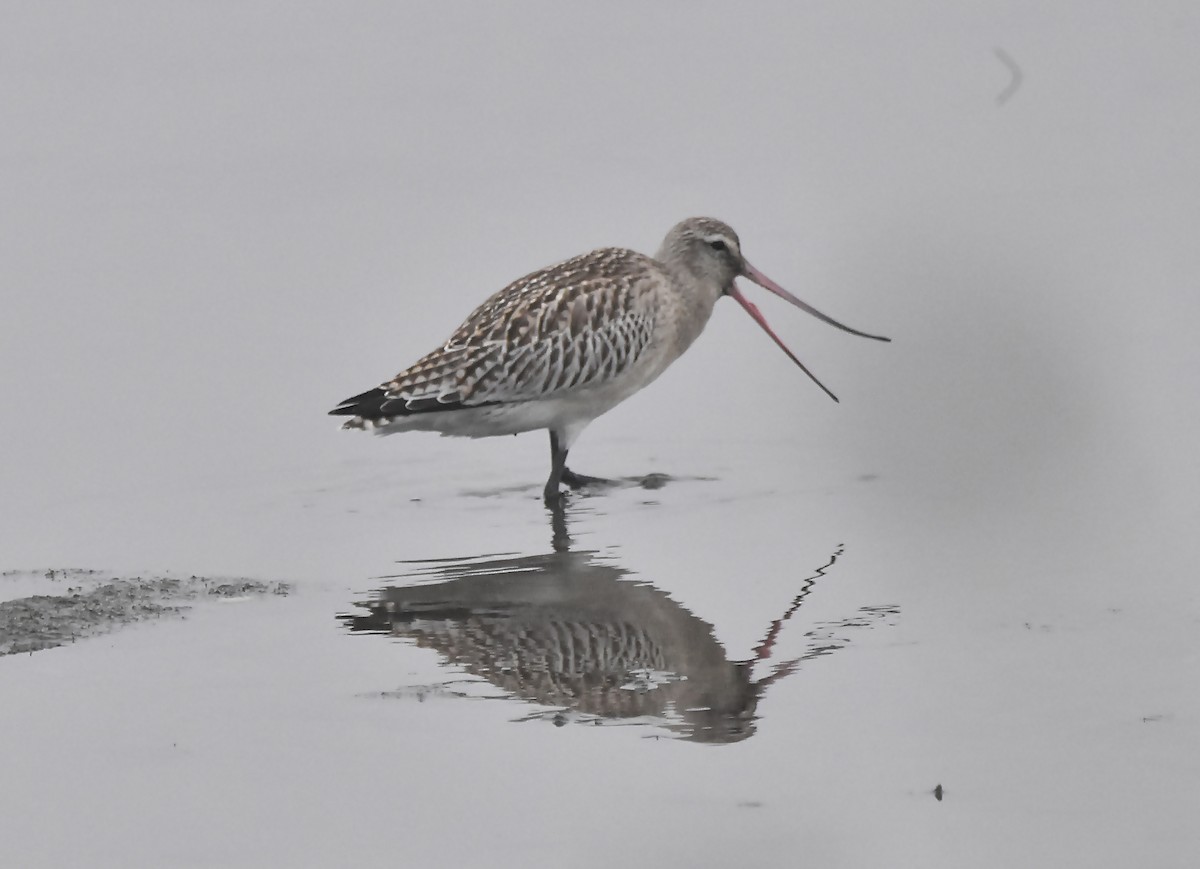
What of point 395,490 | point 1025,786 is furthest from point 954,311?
point 1025,786

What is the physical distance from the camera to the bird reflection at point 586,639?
5.91m

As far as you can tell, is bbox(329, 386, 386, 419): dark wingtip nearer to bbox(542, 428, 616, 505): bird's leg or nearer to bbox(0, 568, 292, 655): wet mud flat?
bbox(542, 428, 616, 505): bird's leg

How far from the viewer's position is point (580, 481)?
8984mm

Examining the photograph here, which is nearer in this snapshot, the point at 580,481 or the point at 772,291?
the point at 580,481

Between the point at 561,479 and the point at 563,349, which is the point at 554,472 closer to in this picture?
the point at 561,479

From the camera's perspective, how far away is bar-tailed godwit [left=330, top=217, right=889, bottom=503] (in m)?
8.98

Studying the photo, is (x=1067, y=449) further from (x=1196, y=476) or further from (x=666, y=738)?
(x=666, y=738)

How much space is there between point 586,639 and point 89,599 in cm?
190

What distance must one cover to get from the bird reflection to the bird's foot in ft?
4.07

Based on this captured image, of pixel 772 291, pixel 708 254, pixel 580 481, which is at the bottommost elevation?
pixel 580 481

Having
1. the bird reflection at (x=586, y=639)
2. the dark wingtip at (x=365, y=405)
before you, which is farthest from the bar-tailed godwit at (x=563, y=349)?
the bird reflection at (x=586, y=639)

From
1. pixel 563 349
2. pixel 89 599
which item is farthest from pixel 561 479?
pixel 89 599

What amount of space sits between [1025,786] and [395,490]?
4.36 meters

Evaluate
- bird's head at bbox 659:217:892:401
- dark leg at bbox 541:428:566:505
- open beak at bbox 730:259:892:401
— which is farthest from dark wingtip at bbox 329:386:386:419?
open beak at bbox 730:259:892:401
